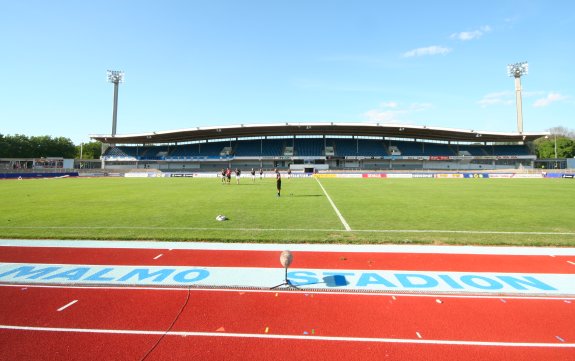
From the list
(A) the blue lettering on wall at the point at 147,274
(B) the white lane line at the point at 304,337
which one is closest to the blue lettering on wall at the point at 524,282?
(B) the white lane line at the point at 304,337

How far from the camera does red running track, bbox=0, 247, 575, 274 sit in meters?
6.40

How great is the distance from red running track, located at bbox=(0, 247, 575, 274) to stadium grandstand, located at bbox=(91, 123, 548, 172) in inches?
2272

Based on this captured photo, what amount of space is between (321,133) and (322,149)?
3.93 metres

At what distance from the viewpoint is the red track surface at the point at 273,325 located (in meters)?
3.55

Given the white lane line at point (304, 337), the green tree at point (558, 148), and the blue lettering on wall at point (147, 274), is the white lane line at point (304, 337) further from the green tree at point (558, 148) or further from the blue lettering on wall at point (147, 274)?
the green tree at point (558, 148)

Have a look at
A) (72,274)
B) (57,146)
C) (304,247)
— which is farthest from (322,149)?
(57,146)

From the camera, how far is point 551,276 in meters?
5.85

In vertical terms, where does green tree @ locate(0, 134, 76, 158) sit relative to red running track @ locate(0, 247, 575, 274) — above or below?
above

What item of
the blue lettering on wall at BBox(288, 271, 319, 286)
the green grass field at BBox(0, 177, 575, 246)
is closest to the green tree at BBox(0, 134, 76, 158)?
the green grass field at BBox(0, 177, 575, 246)

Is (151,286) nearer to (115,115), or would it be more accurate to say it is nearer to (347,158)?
(347,158)

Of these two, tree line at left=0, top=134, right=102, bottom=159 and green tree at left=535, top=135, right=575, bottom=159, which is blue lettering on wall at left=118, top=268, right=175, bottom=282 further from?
green tree at left=535, top=135, right=575, bottom=159

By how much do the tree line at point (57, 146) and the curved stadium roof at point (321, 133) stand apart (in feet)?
94.8

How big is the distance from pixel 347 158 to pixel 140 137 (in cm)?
5007

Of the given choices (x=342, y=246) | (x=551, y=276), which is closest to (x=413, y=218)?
(x=342, y=246)
